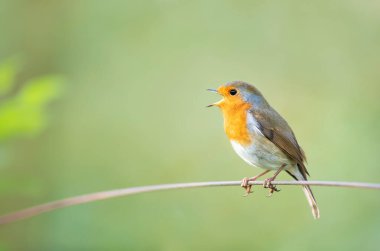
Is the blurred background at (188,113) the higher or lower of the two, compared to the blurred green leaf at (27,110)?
higher

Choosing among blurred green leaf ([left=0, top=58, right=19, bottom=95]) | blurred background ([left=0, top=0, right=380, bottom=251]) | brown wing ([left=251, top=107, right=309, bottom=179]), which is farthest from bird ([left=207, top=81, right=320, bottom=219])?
blurred green leaf ([left=0, top=58, right=19, bottom=95])

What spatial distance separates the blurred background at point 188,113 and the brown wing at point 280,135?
1228 millimetres

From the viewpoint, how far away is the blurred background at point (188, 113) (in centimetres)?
A: 522

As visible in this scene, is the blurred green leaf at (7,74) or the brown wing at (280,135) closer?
the blurred green leaf at (7,74)

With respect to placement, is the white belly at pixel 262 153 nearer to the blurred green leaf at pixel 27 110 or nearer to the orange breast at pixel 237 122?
the orange breast at pixel 237 122

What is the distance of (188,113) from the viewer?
7293mm

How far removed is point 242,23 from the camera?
7965mm

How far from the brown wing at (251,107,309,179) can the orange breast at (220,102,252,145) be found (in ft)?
0.23

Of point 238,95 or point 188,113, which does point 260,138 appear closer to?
point 238,95

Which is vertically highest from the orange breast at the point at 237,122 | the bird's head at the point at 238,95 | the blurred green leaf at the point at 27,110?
the bird's head at the point at 238,95

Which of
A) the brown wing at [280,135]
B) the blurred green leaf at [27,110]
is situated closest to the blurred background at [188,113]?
the brown wing at [280,135]

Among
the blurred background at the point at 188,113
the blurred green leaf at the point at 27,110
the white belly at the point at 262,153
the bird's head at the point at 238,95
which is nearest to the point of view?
the blurred green leaf at the point at 27,110

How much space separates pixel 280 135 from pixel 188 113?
378 cm

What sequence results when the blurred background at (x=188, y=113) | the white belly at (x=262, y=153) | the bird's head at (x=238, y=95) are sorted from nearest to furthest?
the white belly at (x=262, y=153), the bird's head at (x=238, y=95), the blurred background at (x=188, y=113)
